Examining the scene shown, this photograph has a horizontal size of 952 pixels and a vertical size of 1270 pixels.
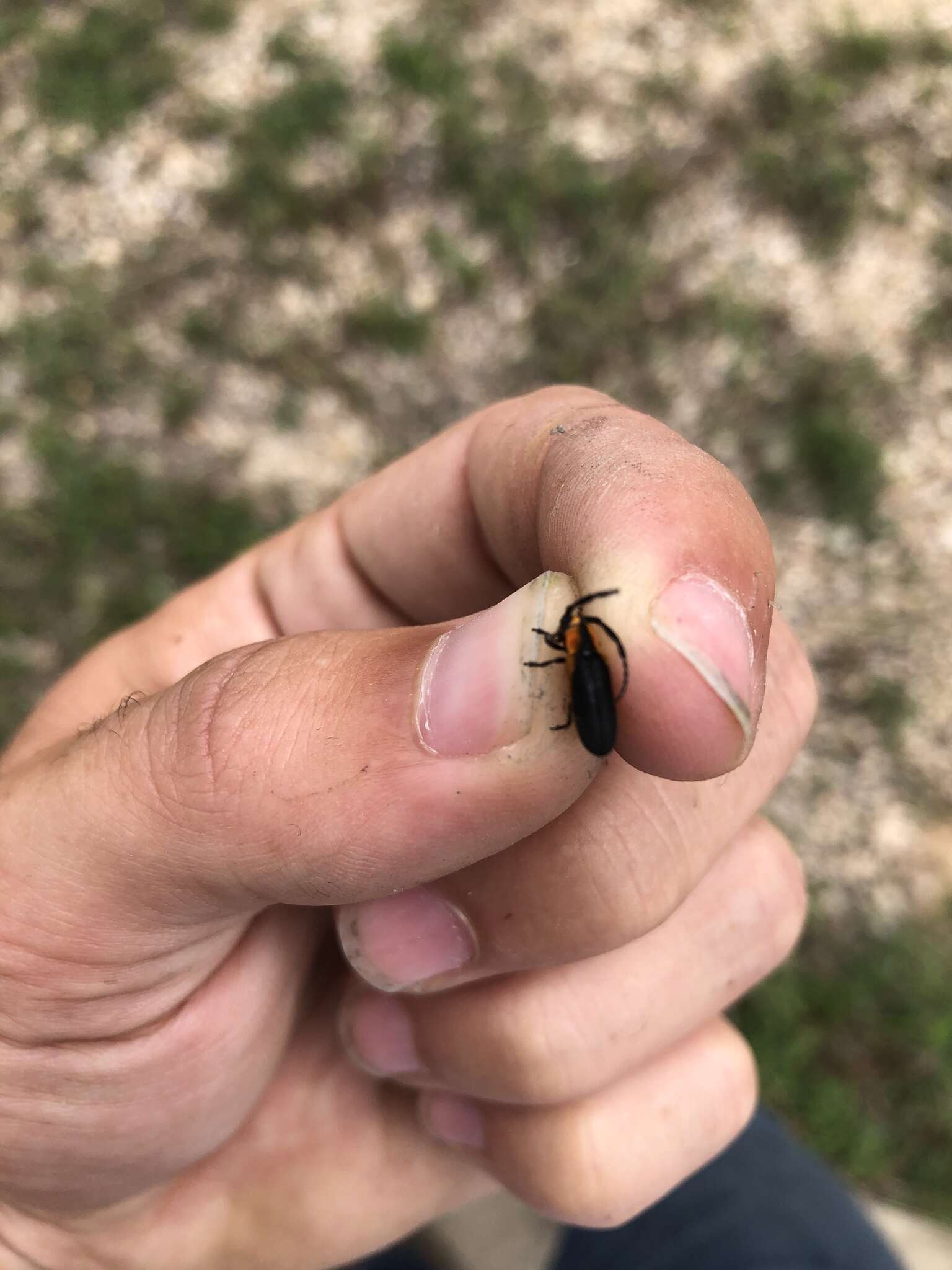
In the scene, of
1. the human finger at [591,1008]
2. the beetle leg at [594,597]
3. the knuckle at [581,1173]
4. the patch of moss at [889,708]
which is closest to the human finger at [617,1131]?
the knuckle at [581,1173]

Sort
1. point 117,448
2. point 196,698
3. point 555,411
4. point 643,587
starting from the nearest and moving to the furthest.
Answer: point 643,587
point 196,698
point 555,411
point 117,448

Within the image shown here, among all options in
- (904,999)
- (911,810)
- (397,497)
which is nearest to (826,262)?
(911,810)

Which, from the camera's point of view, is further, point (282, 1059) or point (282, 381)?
point (282, 381)

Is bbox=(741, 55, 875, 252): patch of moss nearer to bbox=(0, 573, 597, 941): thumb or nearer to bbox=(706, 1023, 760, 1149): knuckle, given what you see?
bbox=(706, 1023, 760, 1149): knuckle

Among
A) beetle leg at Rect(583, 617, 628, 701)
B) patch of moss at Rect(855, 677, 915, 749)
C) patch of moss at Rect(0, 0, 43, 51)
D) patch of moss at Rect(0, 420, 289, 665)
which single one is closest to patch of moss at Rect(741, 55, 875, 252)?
patch of moss at Rect(855, 677, 915, 749)

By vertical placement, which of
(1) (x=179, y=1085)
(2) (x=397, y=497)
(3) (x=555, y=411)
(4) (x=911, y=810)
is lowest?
(4) (x=911, y=810)

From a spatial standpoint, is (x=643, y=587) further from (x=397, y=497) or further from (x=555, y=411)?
(x=397, y=497)
